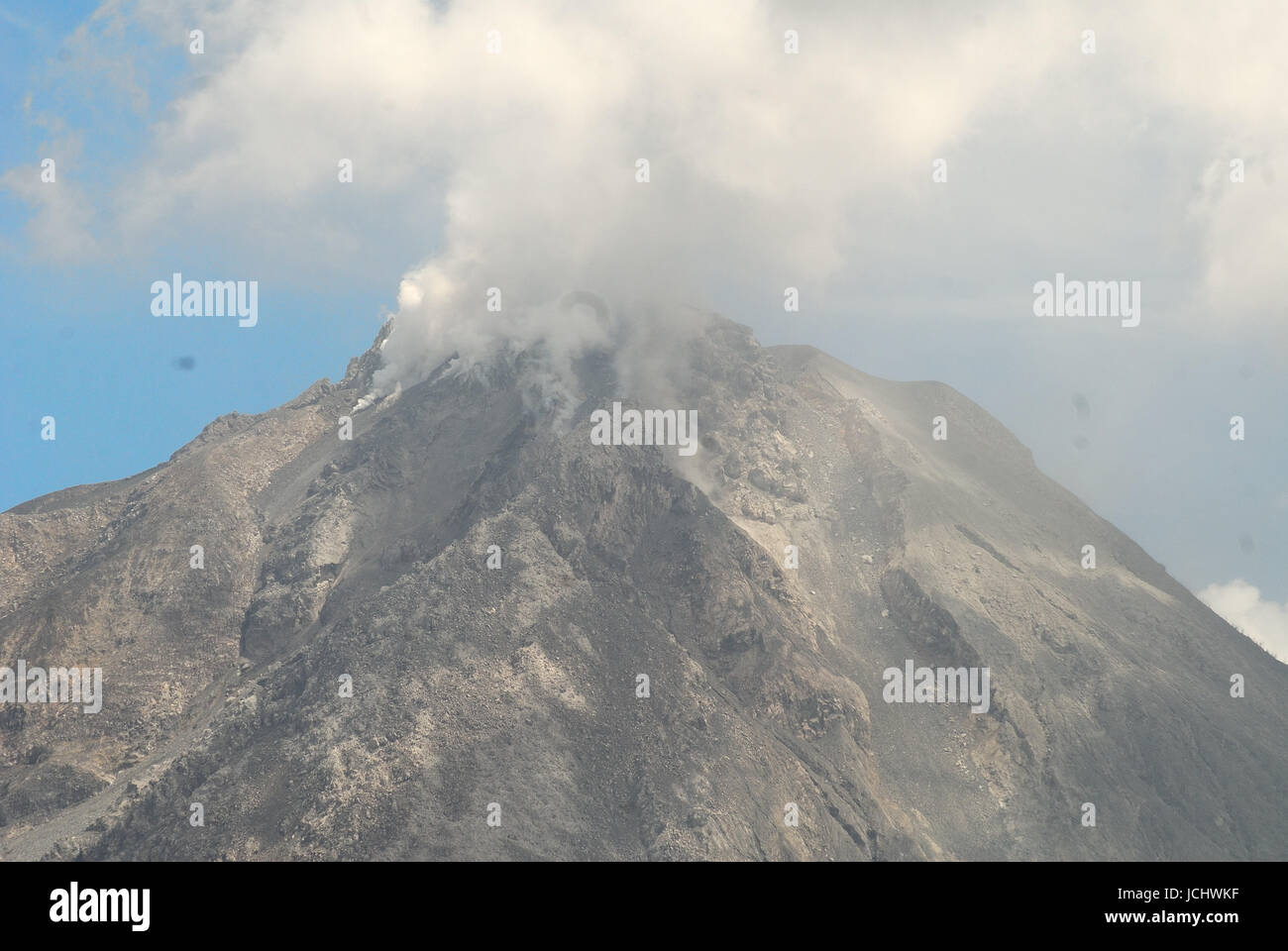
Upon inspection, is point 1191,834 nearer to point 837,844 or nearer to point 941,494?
point 837,844

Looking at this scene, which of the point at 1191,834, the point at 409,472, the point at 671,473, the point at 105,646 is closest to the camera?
the point at 1191,834

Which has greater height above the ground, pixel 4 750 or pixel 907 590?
pixel 907 590

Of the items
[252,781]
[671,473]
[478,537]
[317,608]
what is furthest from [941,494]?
[252,781]

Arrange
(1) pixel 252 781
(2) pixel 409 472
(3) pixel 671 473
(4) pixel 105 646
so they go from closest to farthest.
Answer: (1) pixel 252 781
(4) pixel 105 646
(3) pixel 671 473
(2) pixel 409 472

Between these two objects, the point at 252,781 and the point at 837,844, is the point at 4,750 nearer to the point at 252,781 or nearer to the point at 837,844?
the point at 252,781

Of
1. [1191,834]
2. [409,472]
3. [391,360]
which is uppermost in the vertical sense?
[391,360]

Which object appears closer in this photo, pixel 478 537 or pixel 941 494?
pixel 478 537
